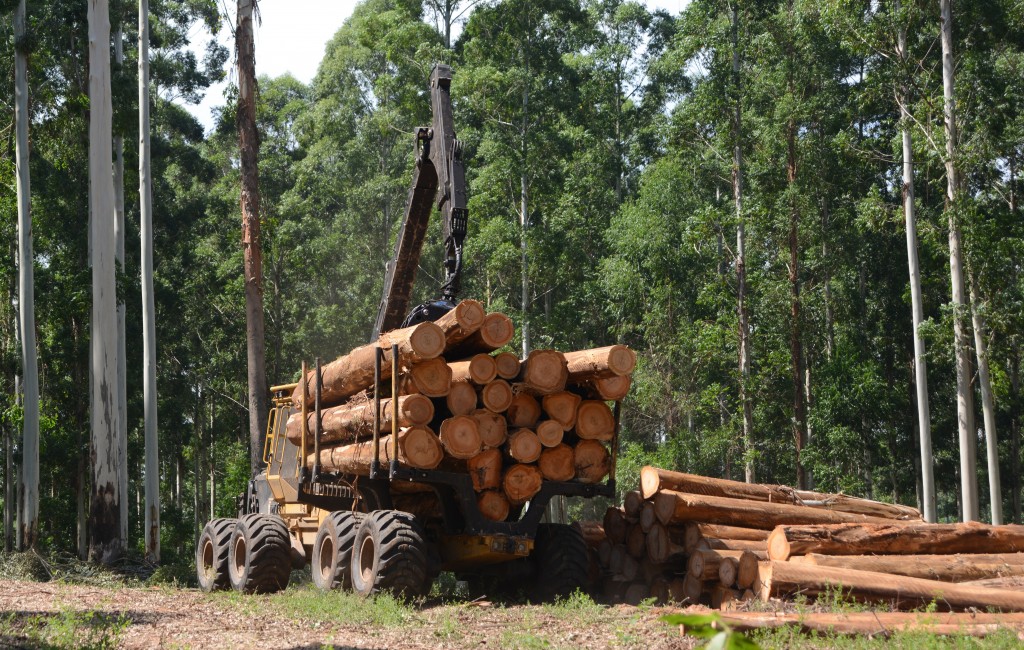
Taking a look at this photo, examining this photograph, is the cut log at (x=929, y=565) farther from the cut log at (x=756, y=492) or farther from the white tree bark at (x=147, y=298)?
the white tree bark at (x=147, y=298)

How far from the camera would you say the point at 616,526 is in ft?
42.8

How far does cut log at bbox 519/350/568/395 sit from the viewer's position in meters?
11.5

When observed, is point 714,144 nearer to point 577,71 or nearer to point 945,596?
point 577,71

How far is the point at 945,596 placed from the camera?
9.64 metres

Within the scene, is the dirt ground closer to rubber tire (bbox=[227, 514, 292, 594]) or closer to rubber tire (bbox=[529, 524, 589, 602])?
rubber tire (bbox=[227, 514, 292, 594])

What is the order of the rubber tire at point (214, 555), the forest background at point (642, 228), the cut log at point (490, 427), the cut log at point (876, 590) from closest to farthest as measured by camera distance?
the cut log at point (876, 590)
the cut log at point (490, 427)
the rubber tire at point (214, 555)
the forest background at point (642, 228)

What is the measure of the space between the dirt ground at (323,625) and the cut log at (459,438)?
156 cm

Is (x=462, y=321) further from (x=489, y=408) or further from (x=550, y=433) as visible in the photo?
(x=550, y=433)

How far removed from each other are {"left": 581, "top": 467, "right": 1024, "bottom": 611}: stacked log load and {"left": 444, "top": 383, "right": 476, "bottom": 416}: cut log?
2.51 metres

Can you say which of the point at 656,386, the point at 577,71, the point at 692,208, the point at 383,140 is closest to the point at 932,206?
the point at 692,208

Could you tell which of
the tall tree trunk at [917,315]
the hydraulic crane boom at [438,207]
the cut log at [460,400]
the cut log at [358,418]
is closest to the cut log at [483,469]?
the cut log at [460,400]

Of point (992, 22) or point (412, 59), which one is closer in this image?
point (992, 22)

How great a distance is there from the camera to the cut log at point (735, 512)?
39.1 feet

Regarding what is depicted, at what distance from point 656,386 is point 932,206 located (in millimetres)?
9880
